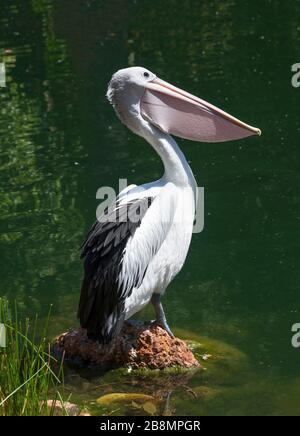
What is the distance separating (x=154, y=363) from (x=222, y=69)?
7410mm

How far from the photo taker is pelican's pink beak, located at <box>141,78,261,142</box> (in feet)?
21.2

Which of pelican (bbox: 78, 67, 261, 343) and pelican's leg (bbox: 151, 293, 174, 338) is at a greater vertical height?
pelican (bbox: 78, 67, 261, 343)

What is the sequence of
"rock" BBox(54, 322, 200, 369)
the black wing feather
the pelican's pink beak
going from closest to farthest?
the black wing feather, "rock" BBox(54, 322, 200, 369), the pelican's pink beak

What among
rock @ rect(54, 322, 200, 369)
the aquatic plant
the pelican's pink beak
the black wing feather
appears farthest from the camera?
the pelican's pink beak

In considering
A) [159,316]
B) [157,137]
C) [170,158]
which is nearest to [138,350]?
[159,316]

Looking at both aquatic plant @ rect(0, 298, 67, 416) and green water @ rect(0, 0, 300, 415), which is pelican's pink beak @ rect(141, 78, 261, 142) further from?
aquatic plant @ rect(0, 298, 67, 416)

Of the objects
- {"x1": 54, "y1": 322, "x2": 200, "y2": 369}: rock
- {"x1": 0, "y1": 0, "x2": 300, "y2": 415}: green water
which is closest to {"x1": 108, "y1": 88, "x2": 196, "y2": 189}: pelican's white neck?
{"x1": 54, "y1": 322, "x2": 200, "y2": 369}: rock

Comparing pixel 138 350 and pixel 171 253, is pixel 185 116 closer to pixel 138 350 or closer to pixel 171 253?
pixel 171 253

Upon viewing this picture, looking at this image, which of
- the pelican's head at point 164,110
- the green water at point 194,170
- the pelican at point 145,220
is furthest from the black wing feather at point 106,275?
the pelican's head at point 164,110

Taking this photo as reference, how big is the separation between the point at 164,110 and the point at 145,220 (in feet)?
3.03

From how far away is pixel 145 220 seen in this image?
235 inches

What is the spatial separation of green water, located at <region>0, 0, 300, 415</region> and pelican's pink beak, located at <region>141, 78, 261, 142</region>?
129 centimetres

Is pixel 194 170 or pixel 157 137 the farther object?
pixel 194 170

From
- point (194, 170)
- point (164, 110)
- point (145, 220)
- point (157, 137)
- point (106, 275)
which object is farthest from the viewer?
point (194, 170)
